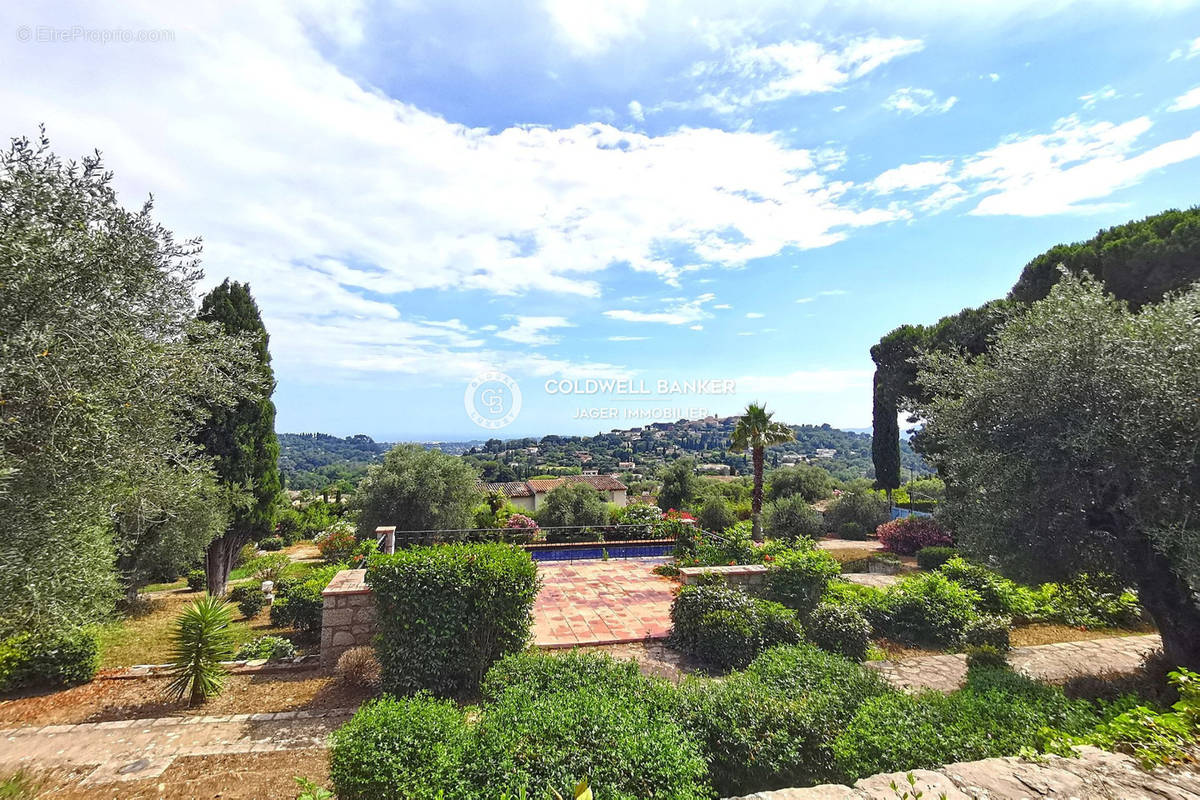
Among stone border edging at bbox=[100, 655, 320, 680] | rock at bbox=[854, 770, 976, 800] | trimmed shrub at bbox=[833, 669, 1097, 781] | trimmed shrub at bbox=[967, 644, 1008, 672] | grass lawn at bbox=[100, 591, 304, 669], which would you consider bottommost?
grass lawn at bbox=[100, 591, 304, 669]

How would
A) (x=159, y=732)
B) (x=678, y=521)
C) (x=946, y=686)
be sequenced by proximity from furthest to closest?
(x=678, y=521), (x=946, y=686), (x=159, y=732)

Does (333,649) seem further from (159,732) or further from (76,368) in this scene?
(76,368)

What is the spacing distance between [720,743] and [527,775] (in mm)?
1694

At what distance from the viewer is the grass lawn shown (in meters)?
8.22

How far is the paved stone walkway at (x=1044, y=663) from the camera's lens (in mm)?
6027

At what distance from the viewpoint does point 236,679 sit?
681cm

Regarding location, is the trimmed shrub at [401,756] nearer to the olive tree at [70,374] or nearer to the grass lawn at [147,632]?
the olive tree at [70,374]

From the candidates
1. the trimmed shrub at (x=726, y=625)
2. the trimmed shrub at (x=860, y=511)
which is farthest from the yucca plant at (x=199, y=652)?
the trimmed shrub at (x=860, y=511)

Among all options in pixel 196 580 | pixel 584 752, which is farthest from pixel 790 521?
pixel 196 580

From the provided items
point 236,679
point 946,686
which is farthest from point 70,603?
point 946,686

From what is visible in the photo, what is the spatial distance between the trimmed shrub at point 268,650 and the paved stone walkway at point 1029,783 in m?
7.24

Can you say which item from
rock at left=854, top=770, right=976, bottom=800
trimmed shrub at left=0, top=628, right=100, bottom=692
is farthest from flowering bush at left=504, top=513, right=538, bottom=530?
rock at left=854, top=770, right=976, bottom=800

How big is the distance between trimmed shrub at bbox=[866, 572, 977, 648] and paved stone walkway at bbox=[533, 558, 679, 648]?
3.37 meters

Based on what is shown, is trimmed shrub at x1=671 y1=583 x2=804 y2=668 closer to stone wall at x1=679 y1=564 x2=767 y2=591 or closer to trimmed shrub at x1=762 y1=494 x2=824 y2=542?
stone wall at x1=679 y1=564 x2=767 y2=591
